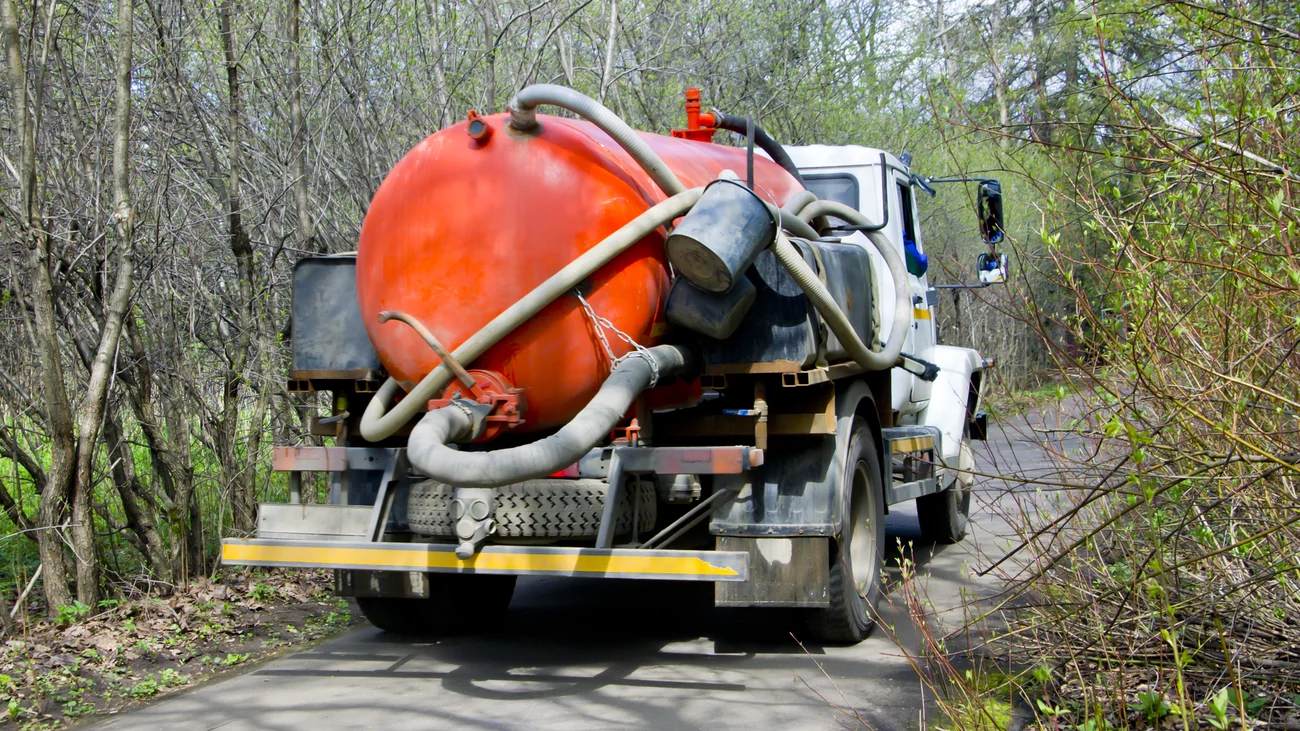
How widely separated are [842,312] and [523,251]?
4.89ft

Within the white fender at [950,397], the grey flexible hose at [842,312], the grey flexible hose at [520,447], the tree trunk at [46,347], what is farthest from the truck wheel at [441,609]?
the white fender at [950,397]

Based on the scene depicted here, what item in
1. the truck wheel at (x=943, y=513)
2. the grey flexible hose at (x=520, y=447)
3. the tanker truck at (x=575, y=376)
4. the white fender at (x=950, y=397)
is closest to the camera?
the grey flexible hose at (x=520, y=447)

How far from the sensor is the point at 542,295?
505 cm

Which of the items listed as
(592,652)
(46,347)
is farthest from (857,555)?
(46,347)

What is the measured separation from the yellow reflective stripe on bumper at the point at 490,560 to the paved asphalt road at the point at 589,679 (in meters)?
0.60

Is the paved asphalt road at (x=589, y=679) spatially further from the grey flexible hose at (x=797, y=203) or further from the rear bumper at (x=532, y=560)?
the grey flexible hose at (x=797, y=203)

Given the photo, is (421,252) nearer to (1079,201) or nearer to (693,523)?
(693,523)

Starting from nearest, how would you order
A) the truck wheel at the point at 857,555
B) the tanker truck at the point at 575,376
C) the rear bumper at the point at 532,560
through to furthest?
the rear bumper at the point at 532,560 < the tanker truck at the point at 575,376 < the truck wheel at the point at 857,555

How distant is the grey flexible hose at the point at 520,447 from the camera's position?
4590mm

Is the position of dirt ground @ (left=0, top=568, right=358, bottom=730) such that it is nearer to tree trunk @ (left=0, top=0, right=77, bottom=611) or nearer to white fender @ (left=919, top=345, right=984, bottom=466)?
tree trunk @ (left=0, top=0, right=77, bottom=611)

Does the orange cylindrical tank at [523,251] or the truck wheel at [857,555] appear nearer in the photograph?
the orange cylindrical tank at [523,251]

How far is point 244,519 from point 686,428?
333cm

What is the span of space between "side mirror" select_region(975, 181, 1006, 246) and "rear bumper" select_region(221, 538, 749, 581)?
10.8 ft

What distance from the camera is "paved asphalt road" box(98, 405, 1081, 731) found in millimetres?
4961
